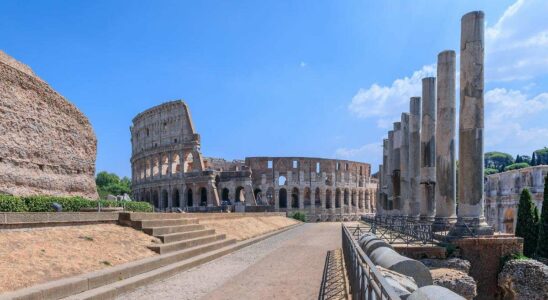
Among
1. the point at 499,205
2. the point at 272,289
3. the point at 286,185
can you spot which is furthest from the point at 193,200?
the point at 272,289

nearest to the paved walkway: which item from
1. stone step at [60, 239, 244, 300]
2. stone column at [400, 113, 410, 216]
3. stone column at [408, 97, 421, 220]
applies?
stone step at [60, 239, 244, 300]

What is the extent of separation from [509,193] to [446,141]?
35.2 m

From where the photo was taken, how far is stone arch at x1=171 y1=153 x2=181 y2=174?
60.0 m

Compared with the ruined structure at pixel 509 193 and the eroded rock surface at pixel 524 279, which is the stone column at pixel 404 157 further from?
the ruined structure at pixel 509 193

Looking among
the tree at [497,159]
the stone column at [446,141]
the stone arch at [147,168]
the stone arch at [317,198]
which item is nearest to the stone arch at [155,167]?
the stone arch at [147,168]

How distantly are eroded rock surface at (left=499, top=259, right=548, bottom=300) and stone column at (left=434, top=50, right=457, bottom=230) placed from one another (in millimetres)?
4459

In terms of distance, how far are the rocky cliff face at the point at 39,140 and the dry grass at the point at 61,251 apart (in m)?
8.33

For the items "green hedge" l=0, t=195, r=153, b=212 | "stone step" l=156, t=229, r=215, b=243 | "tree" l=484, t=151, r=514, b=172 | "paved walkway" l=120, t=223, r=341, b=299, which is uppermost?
"tree" l=484, t=151, r=514, b=172

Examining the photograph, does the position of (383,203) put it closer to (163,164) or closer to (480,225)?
(480,225)

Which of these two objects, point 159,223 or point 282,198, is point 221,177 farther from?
point 159,223

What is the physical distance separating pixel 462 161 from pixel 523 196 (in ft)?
42.5

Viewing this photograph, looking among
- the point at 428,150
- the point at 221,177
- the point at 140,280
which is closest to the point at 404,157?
the point at 428,150

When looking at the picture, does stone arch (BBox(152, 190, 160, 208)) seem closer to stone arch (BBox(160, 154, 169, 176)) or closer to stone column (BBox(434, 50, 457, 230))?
stone arch (BBox(160, 154, 169, 176))

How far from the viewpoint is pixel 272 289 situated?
9750 millimetres
